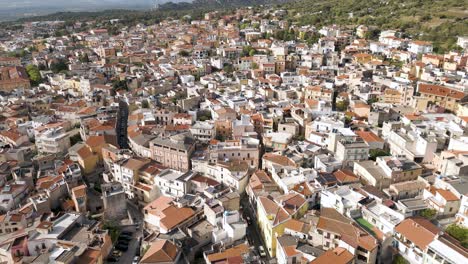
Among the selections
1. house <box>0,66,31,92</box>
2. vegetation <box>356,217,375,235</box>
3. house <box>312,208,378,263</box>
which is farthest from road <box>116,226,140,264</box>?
house <box>0,66,31,92</box>

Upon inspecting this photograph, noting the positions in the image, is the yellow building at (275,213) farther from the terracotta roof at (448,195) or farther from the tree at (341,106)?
the tree at (341,106)

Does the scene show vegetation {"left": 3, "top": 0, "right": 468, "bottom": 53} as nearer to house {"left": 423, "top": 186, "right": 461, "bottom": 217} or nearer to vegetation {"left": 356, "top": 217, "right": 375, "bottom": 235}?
house {"left": 423, "top": 186, "right": 461, "bottom": 217}

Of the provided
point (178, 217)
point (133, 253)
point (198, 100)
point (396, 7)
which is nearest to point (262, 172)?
point (178, 217)

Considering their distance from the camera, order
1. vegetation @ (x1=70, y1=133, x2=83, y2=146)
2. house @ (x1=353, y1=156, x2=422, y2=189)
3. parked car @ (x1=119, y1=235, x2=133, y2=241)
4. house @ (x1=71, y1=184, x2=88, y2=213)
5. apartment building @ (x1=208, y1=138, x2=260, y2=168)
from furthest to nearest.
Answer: vegetation @ (x1=70, y1=133, x2=83, y2=146) → apartment building @ (x1=208, y1=138, x2=260, y2=168) → house @ (x1=71, y1=184, x2=88, y2=213) → house @ (x1=353, y1=156, x2=422, y2=189) → parked car @ (x1=119, y1=235, x2=133, y2=241)

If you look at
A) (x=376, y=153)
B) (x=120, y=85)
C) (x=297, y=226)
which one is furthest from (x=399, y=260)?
(x=120, y=85)

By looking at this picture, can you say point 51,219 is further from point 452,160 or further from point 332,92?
point 332,92

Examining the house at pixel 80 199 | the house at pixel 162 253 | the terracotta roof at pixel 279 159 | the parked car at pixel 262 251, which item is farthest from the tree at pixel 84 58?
the parked car at pixel 262 251
